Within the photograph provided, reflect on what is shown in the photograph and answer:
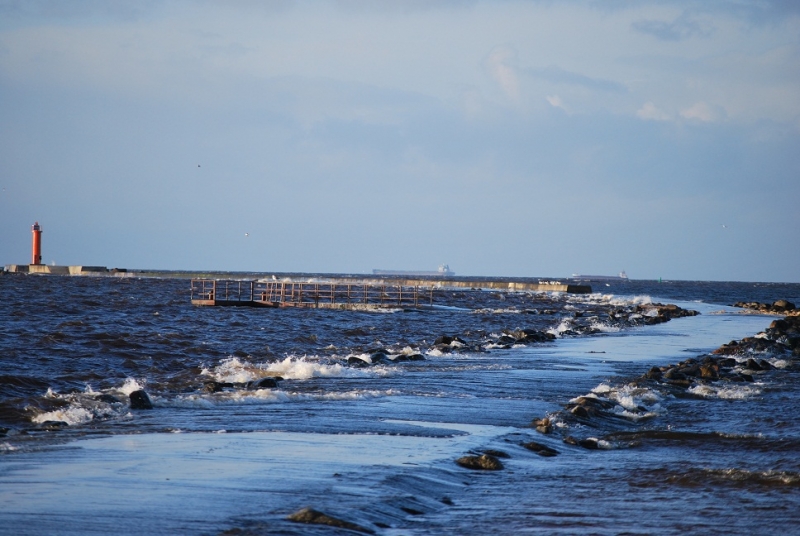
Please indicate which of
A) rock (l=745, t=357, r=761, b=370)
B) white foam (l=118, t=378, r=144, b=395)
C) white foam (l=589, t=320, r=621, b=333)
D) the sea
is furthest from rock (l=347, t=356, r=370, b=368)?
white foam (l=589, t=320, r=621, b=333)

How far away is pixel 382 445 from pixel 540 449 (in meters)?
1.80

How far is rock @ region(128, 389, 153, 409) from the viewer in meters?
12.9

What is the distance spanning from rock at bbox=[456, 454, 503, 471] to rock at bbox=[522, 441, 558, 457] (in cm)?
100

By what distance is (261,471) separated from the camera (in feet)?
26.7

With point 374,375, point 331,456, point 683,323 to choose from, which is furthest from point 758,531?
point 683,323

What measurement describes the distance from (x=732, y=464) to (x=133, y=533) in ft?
20.5

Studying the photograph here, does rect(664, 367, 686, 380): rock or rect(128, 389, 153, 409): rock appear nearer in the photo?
rect(128, 389, 153, 409): rock

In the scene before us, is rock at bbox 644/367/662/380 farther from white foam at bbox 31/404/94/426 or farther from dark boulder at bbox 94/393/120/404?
white foam at bbox 31/404/94/426

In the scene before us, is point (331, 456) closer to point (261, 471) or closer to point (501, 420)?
point (261, 471)

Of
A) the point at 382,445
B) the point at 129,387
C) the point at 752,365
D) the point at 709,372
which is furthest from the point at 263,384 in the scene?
the point at 752,365

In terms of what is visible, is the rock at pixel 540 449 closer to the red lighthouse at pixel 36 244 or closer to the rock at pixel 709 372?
the rock at pixel 709 372

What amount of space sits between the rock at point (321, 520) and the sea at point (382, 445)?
0.05ft

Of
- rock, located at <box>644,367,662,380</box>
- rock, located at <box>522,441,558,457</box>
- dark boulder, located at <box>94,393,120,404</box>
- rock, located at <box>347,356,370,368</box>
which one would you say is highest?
rock, located at <box>644,367,662,380</box>

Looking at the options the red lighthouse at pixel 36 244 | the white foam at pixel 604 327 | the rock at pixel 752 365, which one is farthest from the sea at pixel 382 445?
the red lighthouse at pixel 36 244
